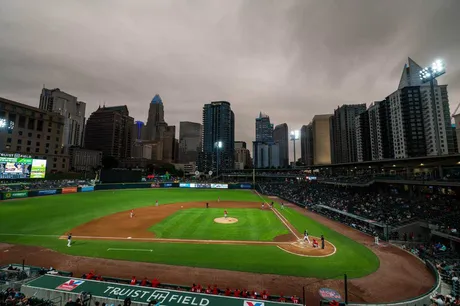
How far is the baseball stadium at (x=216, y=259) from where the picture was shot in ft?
44.7

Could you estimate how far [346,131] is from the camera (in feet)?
589

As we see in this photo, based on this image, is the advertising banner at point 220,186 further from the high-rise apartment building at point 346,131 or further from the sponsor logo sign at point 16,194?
the high-rise apartment building at point 346,131

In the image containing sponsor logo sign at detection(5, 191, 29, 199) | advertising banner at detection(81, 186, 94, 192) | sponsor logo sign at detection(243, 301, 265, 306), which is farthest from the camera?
advertising banner at detection(81, 186, 94, 192)

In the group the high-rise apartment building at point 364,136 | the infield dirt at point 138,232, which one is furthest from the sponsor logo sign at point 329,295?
the high-rise apartment building at point 364,136

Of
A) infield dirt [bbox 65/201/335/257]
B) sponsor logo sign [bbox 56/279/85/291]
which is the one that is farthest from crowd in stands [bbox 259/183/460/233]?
sponsor logo sign [bbox 56/279/85/291]

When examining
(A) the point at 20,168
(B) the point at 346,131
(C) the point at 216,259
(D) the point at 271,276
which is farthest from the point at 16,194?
(B) the point at 346,131

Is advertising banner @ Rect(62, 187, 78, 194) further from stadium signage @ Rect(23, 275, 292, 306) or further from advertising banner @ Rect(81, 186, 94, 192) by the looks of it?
stadium signage @ Rect(23, 275, 292, 306)

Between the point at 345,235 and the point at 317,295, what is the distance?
55.7ft

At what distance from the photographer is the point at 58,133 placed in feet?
311

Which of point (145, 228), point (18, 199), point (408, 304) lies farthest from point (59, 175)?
point (408, 304)

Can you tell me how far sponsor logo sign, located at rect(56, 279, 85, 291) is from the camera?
12.8m

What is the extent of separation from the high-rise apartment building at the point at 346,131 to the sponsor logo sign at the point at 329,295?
180 meters

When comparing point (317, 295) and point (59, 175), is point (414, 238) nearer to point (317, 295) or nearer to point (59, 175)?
point (317, 295)

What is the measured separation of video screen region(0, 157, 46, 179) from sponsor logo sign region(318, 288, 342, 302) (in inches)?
2723
